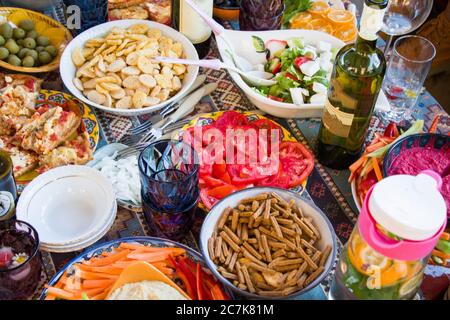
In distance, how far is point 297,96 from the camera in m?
1.48

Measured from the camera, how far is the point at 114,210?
1.22 m

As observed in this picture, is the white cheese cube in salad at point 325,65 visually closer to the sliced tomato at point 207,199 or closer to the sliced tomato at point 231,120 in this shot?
the sliced tomato at point 231,120

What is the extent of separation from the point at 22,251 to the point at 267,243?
495 mm

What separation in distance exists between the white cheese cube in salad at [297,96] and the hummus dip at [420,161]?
31 cm

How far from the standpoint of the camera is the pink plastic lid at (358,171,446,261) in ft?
2.81

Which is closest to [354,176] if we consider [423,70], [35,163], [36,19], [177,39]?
[423,70]

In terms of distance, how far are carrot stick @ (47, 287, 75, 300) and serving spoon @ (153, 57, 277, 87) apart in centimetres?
71

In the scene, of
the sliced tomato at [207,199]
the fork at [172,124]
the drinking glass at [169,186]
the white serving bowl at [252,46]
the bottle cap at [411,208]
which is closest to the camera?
the bottle cap at [411,208]

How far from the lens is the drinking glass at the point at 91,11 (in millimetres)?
1651

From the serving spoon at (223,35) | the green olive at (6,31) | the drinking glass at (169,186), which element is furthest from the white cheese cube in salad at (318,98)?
the green olive at (6,31)

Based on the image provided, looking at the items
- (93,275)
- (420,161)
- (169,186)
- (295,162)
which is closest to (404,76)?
(420,161)
